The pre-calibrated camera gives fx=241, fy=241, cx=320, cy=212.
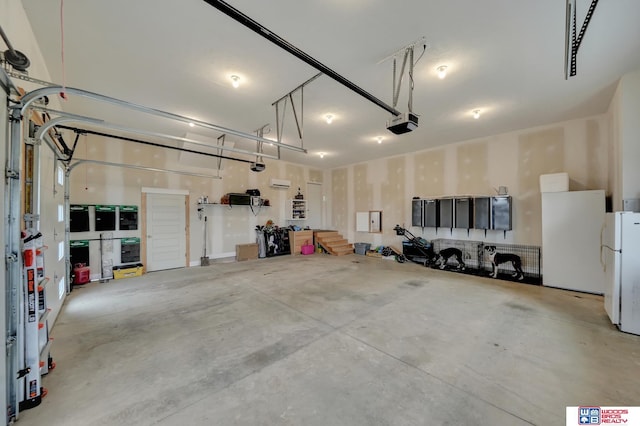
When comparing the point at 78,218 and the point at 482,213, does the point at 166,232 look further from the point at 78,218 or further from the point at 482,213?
the point at 482,213

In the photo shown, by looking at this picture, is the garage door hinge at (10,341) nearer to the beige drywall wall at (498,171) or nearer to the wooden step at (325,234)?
the wooden step at (325,234)

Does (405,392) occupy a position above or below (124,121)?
below

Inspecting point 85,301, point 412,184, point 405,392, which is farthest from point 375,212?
point 85,301

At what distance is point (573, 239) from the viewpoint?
467cm

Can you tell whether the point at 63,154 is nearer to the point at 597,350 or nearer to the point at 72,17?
the point at 72,17

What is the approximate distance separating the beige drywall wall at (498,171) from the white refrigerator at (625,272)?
8.99ft

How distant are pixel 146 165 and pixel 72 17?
14.5 ft

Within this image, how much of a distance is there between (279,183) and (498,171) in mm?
6777

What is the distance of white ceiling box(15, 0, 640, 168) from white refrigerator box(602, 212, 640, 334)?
2184mm

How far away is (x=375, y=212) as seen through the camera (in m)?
9.09

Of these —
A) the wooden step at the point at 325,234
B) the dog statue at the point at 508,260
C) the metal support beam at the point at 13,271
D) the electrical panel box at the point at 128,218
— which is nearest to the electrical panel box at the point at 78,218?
the electrical panel box at the point at 128,218

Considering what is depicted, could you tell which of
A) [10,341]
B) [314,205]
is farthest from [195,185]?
[10,341]

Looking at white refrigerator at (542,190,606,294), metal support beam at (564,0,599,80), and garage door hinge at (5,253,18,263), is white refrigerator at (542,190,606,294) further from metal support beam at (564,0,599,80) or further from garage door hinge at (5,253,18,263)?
garage door hinge at (5,253,18,263)

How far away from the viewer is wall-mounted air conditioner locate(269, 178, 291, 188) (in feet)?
29.4
